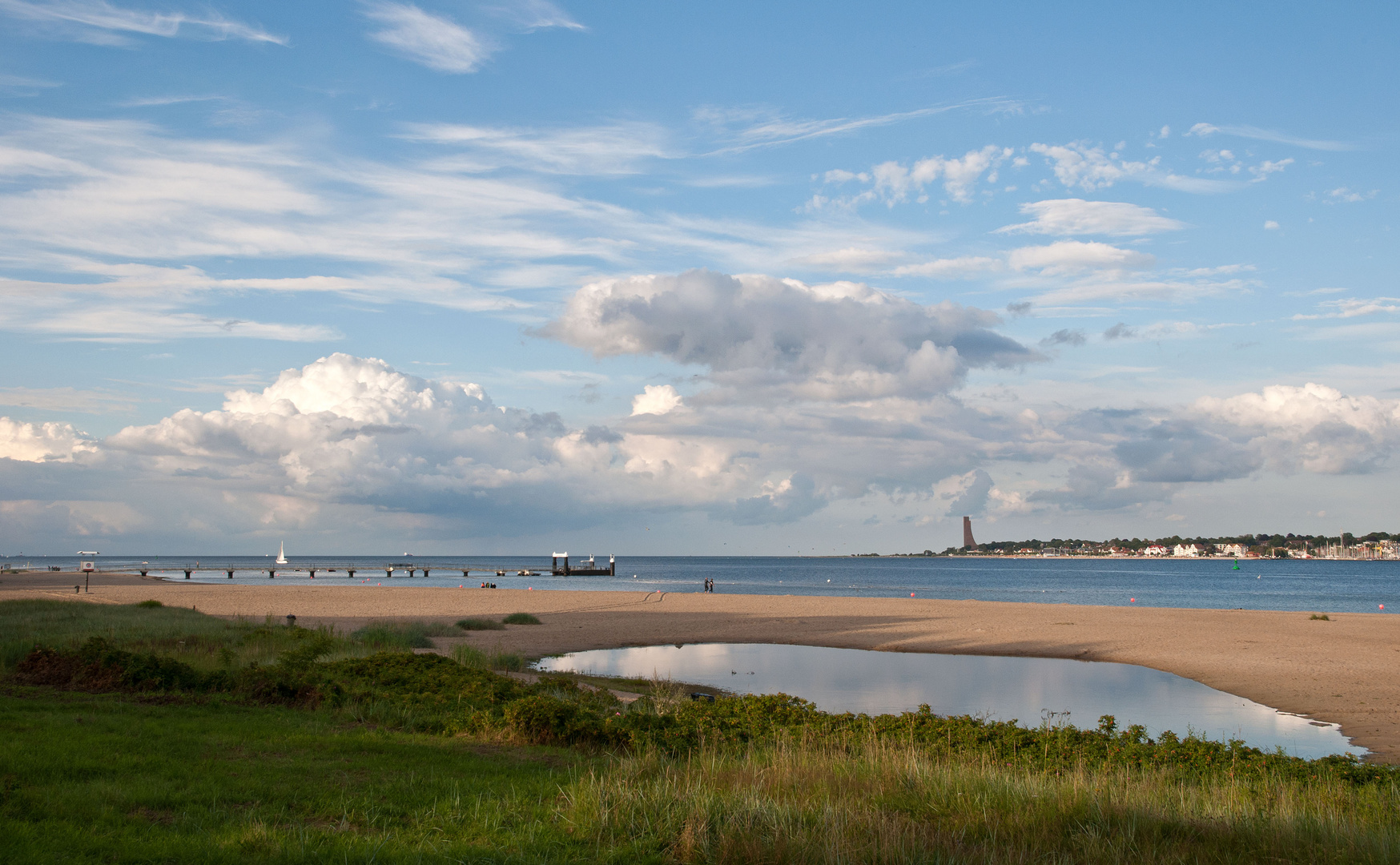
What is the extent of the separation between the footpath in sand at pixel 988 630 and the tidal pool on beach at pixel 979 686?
1.03 m

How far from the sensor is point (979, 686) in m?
24.3

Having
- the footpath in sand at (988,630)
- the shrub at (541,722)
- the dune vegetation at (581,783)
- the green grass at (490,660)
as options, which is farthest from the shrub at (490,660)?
the shrub at (541,722)

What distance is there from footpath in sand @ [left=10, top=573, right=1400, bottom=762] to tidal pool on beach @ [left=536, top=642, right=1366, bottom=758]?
1.03 m

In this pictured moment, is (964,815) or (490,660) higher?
→ (964,815)

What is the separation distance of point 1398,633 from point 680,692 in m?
34.1

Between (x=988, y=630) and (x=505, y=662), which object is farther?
(x=988, y=630)

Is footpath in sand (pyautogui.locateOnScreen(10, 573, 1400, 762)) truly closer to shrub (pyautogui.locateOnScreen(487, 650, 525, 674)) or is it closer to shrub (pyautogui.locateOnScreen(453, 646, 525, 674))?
shrub (pyautogui.locateOnScreen(487, 650, 525, 674))

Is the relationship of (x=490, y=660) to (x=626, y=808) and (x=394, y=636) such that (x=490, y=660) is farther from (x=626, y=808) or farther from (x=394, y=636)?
(x=626, y=808)

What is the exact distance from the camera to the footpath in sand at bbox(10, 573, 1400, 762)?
951 inches

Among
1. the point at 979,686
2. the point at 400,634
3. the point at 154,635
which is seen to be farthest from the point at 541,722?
the point at 400,634

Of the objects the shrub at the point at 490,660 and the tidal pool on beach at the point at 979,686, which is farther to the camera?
the shrub at the point at 490,660

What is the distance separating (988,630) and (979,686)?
48.6ft

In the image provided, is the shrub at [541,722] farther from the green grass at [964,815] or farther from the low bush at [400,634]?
the low bush at [400,634]

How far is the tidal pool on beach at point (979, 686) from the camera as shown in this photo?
62.0 ft
